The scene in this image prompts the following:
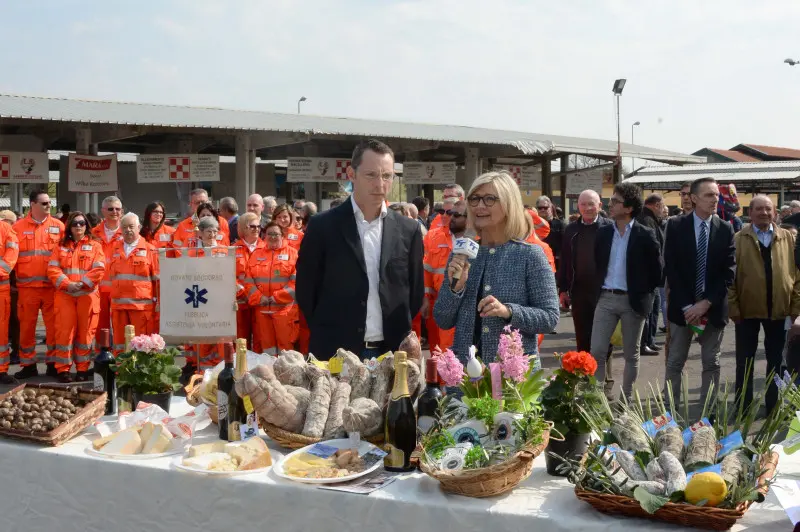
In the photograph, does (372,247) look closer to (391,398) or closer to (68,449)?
(391,398)

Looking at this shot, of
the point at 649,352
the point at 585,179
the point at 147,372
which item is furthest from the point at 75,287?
the point at 585,179

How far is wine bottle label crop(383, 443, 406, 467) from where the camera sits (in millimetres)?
2867

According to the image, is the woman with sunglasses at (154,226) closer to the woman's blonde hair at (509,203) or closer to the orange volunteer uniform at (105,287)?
the orange volunteer uniform at (105,287)

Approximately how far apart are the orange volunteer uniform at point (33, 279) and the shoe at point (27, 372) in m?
0.05

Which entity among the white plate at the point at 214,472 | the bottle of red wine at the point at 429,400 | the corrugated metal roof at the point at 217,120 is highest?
the corrugated metal roof at the point at 217,120

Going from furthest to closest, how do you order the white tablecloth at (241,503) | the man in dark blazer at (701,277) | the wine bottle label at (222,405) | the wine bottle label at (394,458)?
the man in dark blazer at (701,277)
the wine bottle label at (222,405)
the wine bottle label at (394,458)
the white tablecloth at (241,503)

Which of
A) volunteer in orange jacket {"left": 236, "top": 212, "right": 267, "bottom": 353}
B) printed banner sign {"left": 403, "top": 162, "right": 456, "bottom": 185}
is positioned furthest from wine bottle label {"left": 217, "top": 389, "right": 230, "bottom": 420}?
printed banner sign {"left": 403, "top": 162, "right": 456, "bottom": 185}

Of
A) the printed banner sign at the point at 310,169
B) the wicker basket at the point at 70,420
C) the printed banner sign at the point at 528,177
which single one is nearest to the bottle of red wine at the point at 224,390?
the wicker basket at the point at 70,420

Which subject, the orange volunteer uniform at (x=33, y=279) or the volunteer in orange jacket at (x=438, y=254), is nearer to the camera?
the volunteer in orange jacket at (x=438, y=254)

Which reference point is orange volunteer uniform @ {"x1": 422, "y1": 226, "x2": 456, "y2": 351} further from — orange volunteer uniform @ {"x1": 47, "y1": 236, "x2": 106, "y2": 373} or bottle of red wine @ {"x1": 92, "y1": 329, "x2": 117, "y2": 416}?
orange volunteer uniform @ {"x1": 47, "y1": 236, "x2": 106, "y2": 373}

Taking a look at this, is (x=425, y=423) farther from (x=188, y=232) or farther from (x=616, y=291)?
(x=188, y=232)

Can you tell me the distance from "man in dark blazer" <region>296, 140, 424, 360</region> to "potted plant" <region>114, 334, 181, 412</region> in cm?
72

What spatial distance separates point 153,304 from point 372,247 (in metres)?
5.48

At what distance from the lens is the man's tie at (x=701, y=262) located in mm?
6500
